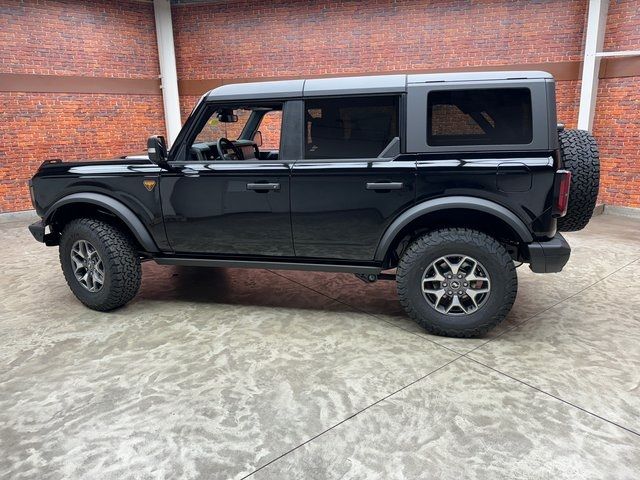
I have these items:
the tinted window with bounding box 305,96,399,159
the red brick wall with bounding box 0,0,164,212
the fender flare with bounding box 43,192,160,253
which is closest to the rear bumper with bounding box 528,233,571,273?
the tinted window with bounding box 305,96,399,159

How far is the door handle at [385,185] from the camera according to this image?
335cm

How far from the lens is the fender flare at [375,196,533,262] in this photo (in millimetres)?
3199

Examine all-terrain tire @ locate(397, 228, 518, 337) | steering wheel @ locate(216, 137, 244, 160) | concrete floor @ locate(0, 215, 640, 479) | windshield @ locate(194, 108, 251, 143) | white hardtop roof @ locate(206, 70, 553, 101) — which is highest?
white hardtop roof @ locate(206, 70, 553, 101)

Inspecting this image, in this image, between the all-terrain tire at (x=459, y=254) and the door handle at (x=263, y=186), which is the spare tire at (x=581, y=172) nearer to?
the all-terrain tire at (x=459, y=254)

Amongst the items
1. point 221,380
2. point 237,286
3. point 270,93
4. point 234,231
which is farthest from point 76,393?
point 270,93

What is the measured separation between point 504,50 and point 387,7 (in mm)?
2368

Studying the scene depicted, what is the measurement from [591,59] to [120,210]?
26.3ft

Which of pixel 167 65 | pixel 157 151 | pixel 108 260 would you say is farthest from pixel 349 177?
pixel 167 65

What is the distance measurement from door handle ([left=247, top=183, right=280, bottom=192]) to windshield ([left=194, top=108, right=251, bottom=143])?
0.65m

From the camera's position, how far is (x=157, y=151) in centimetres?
369

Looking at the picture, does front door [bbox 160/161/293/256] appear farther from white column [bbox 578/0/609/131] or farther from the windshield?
white column [bbox 578/0/609/131]

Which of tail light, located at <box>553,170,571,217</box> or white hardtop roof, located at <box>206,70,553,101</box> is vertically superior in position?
white hardtop roof, located at <box>206,70,553,101</box>

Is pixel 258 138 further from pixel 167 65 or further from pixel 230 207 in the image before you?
pixel 167 65

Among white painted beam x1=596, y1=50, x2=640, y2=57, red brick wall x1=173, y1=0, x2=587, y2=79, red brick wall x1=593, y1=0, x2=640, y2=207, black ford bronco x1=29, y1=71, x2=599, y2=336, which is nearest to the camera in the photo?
black ford bronco x1=29, y1=71, x2=599, y2=336
